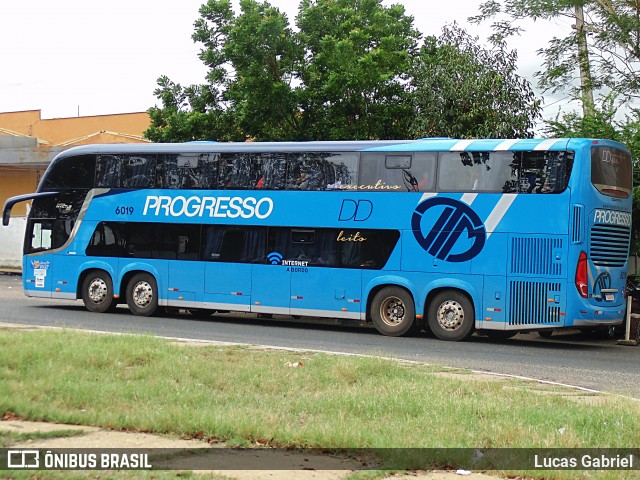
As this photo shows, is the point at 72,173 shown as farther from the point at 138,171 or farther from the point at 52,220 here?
the point at 138,171

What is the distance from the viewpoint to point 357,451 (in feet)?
25.6

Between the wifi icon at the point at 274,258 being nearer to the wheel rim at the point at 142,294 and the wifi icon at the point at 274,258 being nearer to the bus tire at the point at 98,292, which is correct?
the wheel rim at the point at 142,294

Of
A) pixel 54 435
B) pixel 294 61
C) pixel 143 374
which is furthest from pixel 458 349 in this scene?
pixel 294 61

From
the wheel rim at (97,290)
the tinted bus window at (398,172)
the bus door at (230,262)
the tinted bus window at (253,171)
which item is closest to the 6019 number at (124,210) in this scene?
the wheel rim at (97,290)

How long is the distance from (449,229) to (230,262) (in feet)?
17.5

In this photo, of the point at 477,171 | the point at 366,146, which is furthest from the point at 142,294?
the point at 477,171

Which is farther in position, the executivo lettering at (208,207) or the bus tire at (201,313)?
the bus tire at (201,313)

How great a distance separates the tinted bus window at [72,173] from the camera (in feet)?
76.7

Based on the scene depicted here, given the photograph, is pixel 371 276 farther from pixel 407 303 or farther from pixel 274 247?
pixel 274 247

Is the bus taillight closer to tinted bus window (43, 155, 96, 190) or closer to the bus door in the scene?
the bus door

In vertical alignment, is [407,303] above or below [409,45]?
below

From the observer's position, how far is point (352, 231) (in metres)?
20.1

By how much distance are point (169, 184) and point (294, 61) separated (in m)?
9.77

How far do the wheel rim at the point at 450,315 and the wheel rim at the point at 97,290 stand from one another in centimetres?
866
